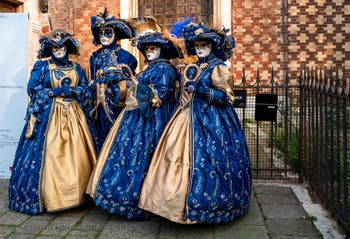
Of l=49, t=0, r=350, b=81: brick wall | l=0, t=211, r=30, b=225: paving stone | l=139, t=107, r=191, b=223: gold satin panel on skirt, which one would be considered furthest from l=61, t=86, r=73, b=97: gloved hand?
l=49, t=0, r=350, b=81: brick wall

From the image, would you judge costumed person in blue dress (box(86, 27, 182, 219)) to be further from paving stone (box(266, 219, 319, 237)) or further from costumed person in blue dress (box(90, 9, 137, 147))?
paving stone (box(266, 219, 319, 237))

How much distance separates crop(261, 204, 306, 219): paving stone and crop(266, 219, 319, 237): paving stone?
101 mm

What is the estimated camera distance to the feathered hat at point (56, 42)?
12.7 ft

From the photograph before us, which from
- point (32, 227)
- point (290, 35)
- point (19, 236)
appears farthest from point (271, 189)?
point (290, 35)

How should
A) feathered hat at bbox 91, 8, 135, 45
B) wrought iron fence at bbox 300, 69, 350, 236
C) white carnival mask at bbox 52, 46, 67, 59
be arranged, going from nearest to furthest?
wrought iron fence at bbox 300, 69, 350, 236
white carnival mask at bbox 52, 46, 67, 59
feathered hat at bbox 91, 8, 135, 45

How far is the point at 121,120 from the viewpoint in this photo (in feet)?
12.2

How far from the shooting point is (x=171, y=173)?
10.6 feet

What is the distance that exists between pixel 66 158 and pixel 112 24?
1.38m

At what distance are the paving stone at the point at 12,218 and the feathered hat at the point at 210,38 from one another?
2123 millimetres

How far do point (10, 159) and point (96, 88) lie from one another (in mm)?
1739

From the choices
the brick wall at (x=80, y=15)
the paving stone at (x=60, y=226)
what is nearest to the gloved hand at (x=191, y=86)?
the paving stone at (x=60, y=226)

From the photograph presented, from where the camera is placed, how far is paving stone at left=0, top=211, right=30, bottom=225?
11.6ft

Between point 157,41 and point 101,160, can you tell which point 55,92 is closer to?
point 101,160

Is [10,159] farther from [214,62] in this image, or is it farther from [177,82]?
[214,62]
